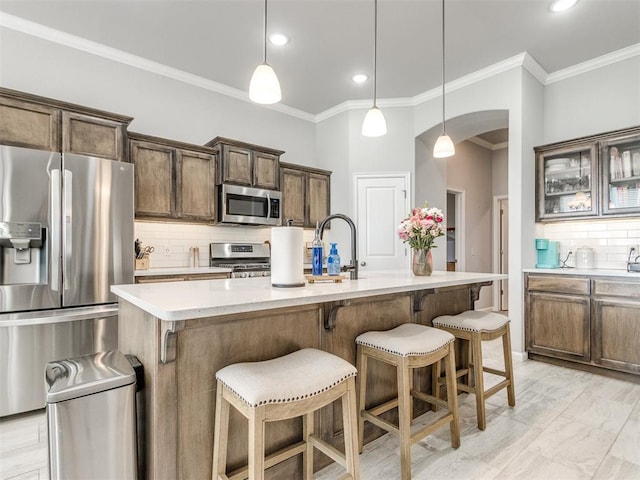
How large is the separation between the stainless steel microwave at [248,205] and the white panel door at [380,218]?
1155 millimetres

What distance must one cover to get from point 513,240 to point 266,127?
341cm

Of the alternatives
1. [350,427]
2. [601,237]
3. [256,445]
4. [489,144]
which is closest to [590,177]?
[601,237]

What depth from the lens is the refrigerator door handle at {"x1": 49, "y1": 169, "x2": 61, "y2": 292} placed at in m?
2.54

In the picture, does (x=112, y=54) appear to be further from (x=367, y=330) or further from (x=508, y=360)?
(x=508, y=360)

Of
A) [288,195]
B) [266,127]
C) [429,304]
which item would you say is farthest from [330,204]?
[429,304]

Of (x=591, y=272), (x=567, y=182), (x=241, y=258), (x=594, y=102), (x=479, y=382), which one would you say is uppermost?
(x=594, y=102)

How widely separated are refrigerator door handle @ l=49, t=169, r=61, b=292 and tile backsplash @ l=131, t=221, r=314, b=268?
1.11 m

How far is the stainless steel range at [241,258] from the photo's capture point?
3982 mm

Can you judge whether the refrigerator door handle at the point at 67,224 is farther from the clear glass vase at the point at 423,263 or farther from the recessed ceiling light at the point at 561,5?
the recessed ceiling light at the point at 561,5

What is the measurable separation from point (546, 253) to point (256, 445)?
3.87 m

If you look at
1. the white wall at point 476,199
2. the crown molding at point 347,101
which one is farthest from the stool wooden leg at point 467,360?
the white wall at point 476,199

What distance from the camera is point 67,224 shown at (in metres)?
2.59

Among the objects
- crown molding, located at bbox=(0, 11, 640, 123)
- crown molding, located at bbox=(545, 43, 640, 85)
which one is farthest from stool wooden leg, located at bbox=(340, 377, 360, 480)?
crown molding, located at bbox=(545, 43, 640, 85)

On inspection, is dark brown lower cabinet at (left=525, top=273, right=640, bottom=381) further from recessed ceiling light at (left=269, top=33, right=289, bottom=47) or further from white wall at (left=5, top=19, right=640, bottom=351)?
recessed ceiling light at (left=269, top=33, right=289, bottom=47)
